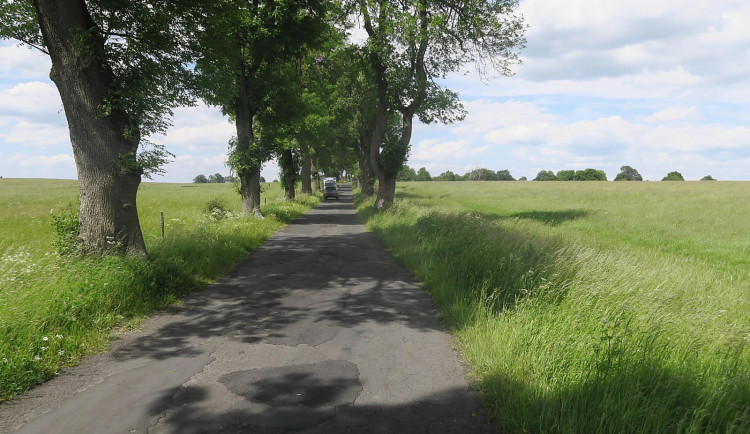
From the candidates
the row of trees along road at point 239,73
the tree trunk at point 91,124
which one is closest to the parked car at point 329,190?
the row of trees along road at point 239,73

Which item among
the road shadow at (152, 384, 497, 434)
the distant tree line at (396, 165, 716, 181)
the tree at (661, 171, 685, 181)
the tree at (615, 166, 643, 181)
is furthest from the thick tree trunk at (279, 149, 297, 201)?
the tree at (615, 166, 643, 181)

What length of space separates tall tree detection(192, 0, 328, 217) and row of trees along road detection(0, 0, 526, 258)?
53 mm

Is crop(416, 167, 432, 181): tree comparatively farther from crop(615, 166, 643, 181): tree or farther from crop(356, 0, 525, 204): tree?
crop(356, 0, 525, 204): tree

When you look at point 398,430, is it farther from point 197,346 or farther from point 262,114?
point 262,114

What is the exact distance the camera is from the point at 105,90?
7348 mm

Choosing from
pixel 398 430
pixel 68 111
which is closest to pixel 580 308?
pixel 398 430

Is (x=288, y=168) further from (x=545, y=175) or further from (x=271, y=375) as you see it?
(x=545, y=175)

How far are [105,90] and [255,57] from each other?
1027 cm

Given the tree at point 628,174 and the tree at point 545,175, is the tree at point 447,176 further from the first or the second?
the tree at point 628,174

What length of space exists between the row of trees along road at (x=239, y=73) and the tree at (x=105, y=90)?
0.07 ft

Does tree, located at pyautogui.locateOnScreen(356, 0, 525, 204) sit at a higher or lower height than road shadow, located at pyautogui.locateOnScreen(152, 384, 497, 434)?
higher

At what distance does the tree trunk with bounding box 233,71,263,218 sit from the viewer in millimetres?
17312

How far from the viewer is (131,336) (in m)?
5.26

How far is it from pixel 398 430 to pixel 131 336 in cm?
407
